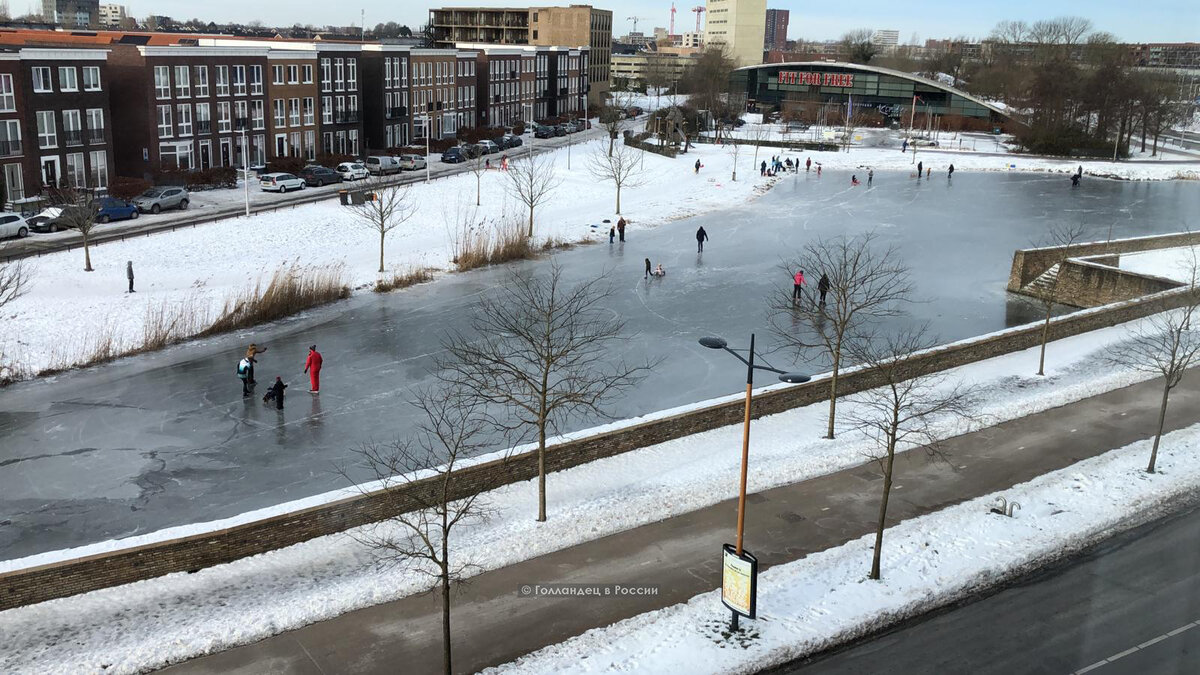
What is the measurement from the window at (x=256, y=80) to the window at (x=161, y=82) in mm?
5766

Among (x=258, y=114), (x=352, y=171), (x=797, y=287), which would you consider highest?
(x=258, y=114)

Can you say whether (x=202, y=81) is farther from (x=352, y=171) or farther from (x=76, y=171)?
(x=76, y=171)

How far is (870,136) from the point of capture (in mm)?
102188

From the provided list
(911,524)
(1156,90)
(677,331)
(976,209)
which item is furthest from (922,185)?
(911,524)

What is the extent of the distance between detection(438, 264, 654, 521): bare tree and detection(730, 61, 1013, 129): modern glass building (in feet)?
280

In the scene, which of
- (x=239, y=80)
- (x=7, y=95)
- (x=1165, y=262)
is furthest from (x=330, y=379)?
(x=239, y=80)

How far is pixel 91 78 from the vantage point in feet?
153

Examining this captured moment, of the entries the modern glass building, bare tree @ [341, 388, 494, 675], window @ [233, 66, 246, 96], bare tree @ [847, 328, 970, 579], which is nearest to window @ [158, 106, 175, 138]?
window @ [233, 66, 246, 96]

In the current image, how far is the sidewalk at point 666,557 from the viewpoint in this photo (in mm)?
12859

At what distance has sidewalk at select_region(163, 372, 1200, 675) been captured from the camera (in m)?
12.9

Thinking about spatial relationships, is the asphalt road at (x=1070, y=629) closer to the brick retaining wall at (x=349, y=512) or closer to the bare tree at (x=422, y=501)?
the bare tree at (x=422, y=501)

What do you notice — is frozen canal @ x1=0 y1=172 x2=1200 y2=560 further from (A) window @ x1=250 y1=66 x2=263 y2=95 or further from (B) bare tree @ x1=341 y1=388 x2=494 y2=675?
(A) window @ x1=250 y1=66 x2=263 y2=95

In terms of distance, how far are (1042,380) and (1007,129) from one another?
9179cm

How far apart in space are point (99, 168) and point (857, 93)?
93.4 metres
